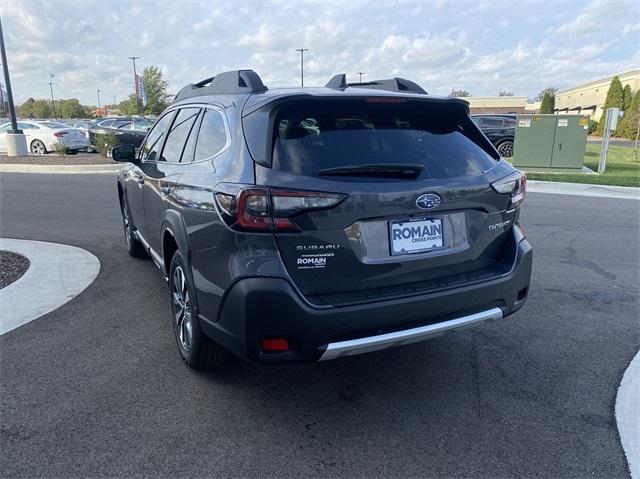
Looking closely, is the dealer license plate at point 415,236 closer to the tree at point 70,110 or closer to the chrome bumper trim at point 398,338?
the chrome bumper trim at point 398,338

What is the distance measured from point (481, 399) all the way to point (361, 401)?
0.75 m

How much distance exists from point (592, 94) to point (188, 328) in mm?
73289

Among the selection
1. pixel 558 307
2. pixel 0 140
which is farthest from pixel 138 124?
pixel 558 307

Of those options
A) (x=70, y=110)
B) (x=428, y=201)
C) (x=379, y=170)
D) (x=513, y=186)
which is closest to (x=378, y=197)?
(x=379, y=170)

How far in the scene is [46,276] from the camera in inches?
212

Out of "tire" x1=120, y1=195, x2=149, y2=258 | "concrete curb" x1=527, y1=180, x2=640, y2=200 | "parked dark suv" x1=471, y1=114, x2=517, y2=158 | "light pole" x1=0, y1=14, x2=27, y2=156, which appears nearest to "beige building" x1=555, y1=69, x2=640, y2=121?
"parked dark suv" x1=471, y1=114, x2=517, y2=158

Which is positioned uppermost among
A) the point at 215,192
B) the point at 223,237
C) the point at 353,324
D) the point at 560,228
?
the point at 215,192

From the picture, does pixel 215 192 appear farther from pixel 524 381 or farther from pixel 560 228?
pixel 560 228

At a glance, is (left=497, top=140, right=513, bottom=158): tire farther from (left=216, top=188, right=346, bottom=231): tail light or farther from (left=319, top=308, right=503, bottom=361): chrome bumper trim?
(left=216, top=188, right=346, bottom=231): tail light

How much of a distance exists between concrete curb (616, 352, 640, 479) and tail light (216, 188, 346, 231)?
1.99 m

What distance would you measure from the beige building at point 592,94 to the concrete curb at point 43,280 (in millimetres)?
54519

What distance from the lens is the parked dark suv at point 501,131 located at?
20234 millimetres

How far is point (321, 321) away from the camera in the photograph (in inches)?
100

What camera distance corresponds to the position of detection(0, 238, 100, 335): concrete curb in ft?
14.7
